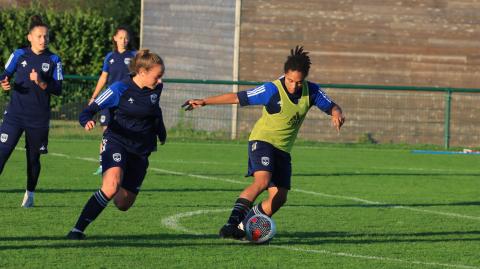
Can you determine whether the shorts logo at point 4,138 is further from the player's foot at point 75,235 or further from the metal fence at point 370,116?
the metal fence at point 370,116

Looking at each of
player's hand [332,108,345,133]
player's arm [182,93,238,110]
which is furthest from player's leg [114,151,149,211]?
player's hand [332,108,345,133]

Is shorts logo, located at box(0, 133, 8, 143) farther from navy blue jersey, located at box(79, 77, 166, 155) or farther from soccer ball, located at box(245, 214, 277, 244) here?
soccer ball, located at box(245, 214, 277, 244)

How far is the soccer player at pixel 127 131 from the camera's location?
10.6 meters

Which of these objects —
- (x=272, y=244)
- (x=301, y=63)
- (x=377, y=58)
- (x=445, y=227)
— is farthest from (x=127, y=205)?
(x=377, y=58)

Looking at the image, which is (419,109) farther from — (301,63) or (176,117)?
(301,63)

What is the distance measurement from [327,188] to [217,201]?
105 inches

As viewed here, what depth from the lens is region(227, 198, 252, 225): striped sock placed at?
11086 mm

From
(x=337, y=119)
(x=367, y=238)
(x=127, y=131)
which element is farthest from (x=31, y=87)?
(x=367, y=238)

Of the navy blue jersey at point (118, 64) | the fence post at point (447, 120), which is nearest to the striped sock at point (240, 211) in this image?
the navy blue jersey at point (118, 64)

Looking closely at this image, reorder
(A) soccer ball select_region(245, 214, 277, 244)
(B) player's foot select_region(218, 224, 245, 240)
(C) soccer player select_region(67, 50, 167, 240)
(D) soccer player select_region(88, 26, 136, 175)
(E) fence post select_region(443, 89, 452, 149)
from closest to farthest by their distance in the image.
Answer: (C) soccer player select_region(67, 50, 167, 240)
(A) soccer ball select_region(245, 214, 277, 244)
(B) player's foot select_region(218, 224, 245, 240)
(D) soccer player select_region(88, 26, 136, 175)
(E) fence post select_region(443, 89, 452, 149)

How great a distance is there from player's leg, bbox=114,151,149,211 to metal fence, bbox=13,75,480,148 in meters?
15.9

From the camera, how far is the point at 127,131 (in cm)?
1087

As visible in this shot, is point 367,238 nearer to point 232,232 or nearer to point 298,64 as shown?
point 232,232

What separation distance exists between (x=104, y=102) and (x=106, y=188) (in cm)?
77
